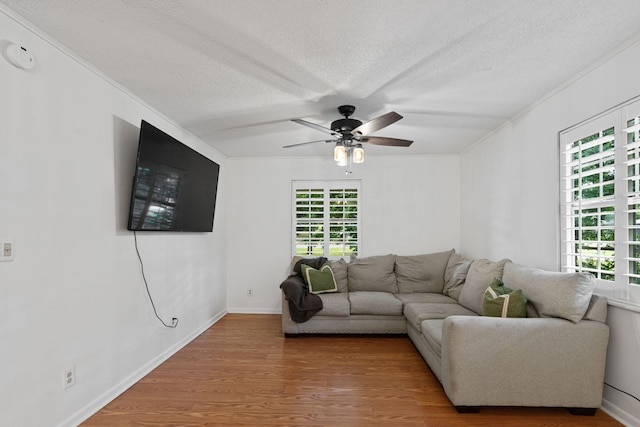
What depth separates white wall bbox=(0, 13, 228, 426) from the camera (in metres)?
1.88

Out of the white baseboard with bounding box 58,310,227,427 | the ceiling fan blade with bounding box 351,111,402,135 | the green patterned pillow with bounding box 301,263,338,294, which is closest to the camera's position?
the white baseboard with bounding box 58,310,227,427

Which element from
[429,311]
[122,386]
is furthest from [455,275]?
[122,386]

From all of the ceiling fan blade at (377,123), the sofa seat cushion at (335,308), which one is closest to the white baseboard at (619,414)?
the sofa seat cushion at (335,308)

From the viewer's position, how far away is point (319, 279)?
439cm

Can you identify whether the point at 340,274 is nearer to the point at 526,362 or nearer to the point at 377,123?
the point at 377,123

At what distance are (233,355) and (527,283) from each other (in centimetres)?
281

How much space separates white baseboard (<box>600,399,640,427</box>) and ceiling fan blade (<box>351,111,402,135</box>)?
2503 mm

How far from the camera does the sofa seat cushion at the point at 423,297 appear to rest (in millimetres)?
4070

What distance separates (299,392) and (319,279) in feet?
5.81

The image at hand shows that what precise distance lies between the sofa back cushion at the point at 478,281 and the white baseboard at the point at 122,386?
10.2 feet

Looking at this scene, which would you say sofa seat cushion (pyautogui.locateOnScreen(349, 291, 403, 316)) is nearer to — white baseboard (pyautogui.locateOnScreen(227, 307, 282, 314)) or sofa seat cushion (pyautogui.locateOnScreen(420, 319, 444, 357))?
sofa seat cushion (pyautogui.locateOnScreen(420, 319, 444, 357))

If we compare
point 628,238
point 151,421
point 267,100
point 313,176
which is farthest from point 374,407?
point 313,176

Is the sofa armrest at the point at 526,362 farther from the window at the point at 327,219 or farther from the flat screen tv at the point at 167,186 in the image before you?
the window at the point at 327,219

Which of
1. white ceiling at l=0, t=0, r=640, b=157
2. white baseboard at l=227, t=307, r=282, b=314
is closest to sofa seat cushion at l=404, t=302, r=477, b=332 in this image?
white ceiling at l=0, t=0, r=640, b=157
